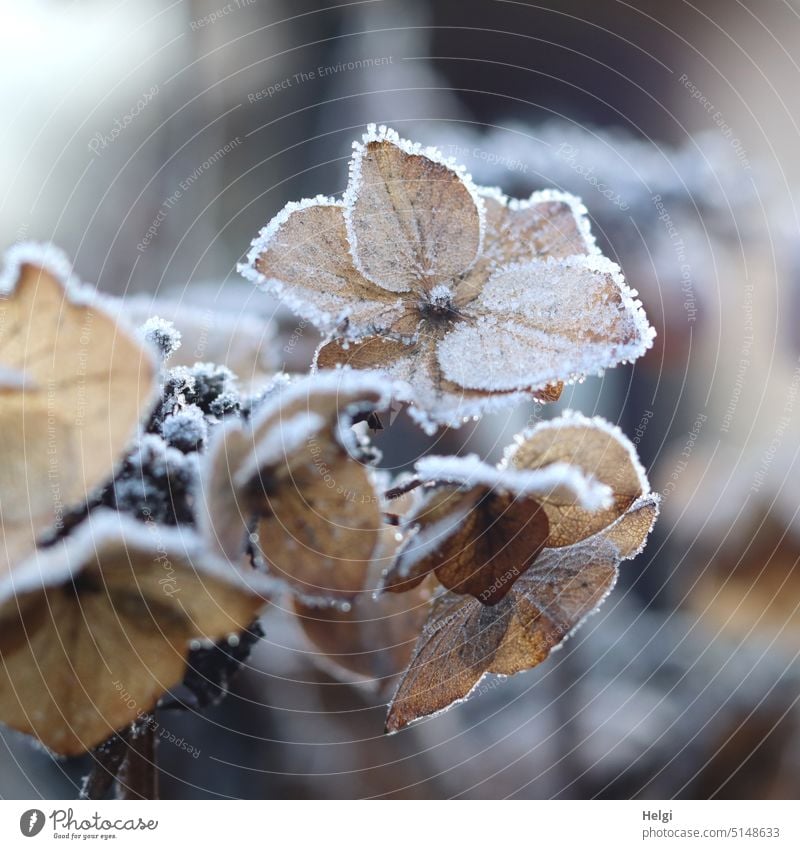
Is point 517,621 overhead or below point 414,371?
below

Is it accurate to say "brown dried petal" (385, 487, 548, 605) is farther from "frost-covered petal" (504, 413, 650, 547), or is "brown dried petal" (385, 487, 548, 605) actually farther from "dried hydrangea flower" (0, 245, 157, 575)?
"dried hydrangea flower" (0, 245, 157, 575)

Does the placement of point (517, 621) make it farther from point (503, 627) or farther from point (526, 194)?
point (526, 194)

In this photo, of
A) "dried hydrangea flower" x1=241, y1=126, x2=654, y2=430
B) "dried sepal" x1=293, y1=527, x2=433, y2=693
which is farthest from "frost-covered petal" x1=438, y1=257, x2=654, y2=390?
"dried sepal" x1=293, y1=527, x2=433, y2=693

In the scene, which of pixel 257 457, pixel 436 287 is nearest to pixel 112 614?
pixel 257 457
